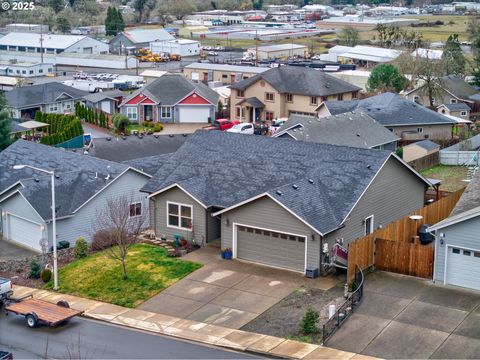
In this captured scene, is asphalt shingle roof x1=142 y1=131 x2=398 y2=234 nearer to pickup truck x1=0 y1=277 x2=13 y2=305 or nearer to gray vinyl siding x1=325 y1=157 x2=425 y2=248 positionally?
gray vinyl siding x1=325 y1=157 x2=425 y2=248

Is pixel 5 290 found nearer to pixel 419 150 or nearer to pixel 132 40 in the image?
pixel 419 150

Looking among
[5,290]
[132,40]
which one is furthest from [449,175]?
[132,40]

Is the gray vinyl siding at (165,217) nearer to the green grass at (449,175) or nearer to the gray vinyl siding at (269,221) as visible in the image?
the gray vinyl siding at (269,221)

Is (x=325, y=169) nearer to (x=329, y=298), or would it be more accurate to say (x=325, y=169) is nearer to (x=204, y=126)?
(x=329, y=298)

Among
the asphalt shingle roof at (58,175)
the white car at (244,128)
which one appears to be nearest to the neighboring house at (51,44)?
the white car at (244,128)

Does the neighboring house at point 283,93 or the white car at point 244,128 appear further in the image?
the neighboring house at point 283,93

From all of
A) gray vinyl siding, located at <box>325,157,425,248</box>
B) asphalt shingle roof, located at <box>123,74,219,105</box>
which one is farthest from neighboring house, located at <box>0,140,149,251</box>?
asphalt shingle roof, located at <box>123,74,219,105</box>

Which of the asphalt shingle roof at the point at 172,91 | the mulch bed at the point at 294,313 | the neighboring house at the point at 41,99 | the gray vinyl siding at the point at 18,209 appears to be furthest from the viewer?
the neighboring house at the point at 41,99

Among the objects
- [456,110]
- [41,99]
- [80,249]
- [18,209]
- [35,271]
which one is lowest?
[35,271]
